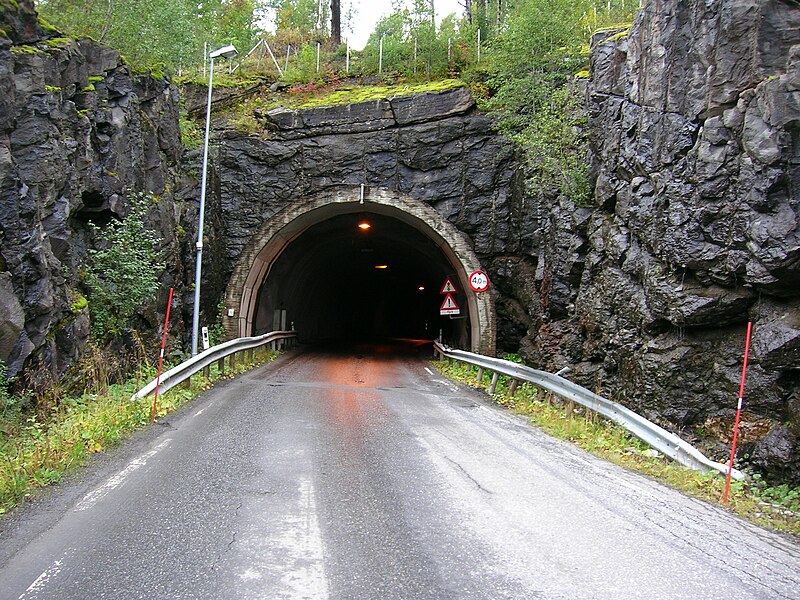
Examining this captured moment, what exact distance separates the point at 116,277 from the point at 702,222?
370 inches

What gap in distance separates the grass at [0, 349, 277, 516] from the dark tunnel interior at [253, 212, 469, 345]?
11253mm

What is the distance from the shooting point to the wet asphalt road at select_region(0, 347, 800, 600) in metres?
3.25

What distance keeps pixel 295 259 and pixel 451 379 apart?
9727mm

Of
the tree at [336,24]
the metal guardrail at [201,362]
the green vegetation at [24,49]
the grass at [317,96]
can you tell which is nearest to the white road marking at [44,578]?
the metal guardrail at [201,362]

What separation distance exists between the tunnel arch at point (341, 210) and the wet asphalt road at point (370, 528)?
10.4 m

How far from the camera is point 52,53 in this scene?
938 cm

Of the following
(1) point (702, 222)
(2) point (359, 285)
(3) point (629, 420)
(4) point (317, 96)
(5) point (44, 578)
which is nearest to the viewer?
(5) point (44, 578)

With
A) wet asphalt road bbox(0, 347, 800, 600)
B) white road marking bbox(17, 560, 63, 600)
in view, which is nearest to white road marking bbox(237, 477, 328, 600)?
wet asphalt road bbox(0, 347, 800, 600)

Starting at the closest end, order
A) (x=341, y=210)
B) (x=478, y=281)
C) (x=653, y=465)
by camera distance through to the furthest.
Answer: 1. (x=653, y=465)
2. (x=478, y=281)
3. (x=341, y=210)

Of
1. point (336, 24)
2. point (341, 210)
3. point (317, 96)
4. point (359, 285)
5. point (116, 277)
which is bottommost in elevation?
point (116, 277)

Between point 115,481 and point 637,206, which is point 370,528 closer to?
point 115,481

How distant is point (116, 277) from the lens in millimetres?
10555

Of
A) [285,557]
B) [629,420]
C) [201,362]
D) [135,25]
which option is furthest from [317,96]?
[285,557]

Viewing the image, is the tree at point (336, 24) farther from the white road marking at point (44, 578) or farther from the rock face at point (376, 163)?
the white road marking at point (44, 578)
